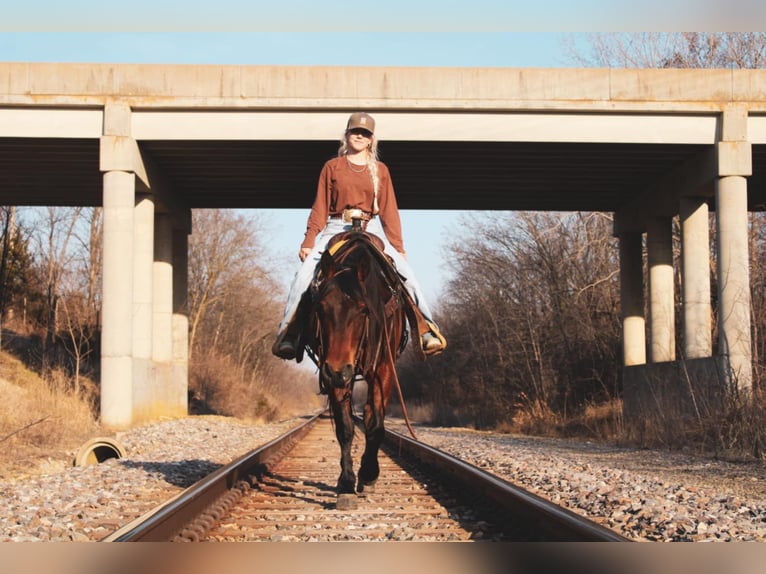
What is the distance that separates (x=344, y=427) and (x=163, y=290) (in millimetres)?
20904

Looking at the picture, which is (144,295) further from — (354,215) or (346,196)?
(354,215)

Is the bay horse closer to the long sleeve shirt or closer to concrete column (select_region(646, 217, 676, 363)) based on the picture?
the long sleeve shirt

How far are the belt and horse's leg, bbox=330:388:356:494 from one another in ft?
4.77

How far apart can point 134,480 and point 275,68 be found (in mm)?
13440

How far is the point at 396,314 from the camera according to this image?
7.09 metres

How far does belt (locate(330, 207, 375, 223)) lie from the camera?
7172 millimetres

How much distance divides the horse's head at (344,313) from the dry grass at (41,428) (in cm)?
502

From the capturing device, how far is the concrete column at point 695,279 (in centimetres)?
2177

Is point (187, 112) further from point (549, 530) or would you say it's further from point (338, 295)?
point (549, 530)

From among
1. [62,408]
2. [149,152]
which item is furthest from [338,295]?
[149,152]

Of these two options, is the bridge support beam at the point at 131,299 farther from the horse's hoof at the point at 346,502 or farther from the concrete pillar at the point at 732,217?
the horse's hoof at the point at 346,502

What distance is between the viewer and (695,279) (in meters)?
22.1

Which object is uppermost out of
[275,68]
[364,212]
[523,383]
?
[275,68]

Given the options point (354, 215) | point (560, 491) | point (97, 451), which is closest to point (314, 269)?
point (354, 215)
